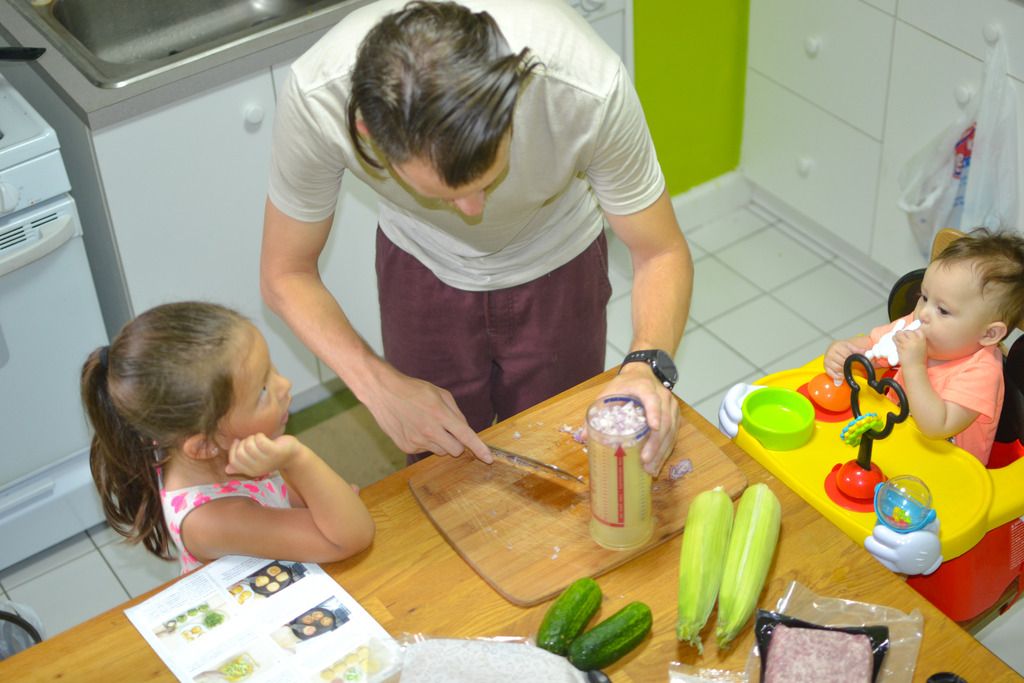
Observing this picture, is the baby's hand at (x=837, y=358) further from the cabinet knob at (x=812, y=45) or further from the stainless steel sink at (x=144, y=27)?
the cabinet knob at (x=812, y=45)

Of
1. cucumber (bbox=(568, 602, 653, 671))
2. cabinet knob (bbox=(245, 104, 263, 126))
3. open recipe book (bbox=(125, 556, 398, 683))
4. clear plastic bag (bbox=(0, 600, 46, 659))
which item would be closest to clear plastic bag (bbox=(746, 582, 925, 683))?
cucumber (bbox=(568, 602, 653, 671))

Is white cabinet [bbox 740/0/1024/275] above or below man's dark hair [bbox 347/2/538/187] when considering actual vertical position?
below

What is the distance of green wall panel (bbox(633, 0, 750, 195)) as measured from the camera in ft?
10.2

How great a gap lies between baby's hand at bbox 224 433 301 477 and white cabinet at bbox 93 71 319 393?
107cm

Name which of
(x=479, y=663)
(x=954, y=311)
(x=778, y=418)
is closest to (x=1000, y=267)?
(x=954, y=311)

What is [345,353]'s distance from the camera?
1.71 meters

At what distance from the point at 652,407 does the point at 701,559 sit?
0.62ft

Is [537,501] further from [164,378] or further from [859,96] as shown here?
[859,96]

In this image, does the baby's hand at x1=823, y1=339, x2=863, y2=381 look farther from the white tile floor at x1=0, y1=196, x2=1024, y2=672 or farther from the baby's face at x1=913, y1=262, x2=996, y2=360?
the white tile floor at x1=0, y1=196, x2=1024, y2=672

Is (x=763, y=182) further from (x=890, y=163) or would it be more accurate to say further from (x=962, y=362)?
(x=962, y=362)

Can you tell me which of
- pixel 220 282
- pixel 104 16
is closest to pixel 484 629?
pixel 220 282

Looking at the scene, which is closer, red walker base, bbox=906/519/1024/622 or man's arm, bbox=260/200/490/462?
man's arm, bbox=260/200/490/462

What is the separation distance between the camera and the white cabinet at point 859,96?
8.76 ft

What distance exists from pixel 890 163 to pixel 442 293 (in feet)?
5.13
